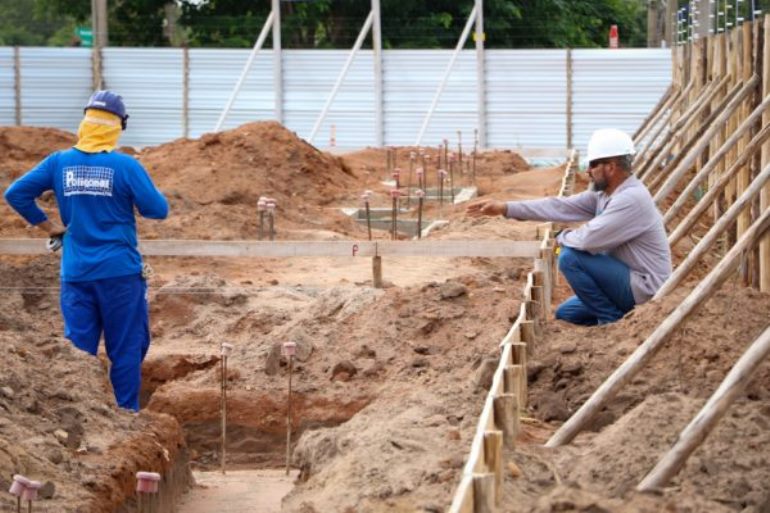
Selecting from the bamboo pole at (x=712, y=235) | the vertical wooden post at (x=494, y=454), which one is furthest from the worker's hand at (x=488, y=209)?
the vertical wooden post at (x=494, y=454)

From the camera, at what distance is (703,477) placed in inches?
241

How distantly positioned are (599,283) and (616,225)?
42 centimetres

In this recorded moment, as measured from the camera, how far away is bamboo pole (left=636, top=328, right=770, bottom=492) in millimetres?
5910

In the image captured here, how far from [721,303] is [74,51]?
76.5 ft

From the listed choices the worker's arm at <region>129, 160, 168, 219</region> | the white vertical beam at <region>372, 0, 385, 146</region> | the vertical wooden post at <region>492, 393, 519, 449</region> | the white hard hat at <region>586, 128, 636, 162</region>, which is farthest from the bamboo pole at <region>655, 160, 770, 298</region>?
the white vertical beam at <region>372, 0, 385, 146</region>

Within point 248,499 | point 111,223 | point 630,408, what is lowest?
point 248,499

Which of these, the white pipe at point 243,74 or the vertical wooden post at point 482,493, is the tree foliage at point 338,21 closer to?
the white pipe at point 243,74

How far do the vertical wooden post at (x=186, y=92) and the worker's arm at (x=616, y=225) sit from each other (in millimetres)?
21882

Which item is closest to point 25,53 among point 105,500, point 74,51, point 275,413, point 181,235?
point 74,51

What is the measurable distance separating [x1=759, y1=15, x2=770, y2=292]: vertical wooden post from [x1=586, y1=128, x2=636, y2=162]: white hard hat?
Answer: 1515 mm

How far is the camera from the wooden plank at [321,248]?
1233 cm

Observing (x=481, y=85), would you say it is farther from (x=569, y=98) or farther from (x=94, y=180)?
(x=94, y=180)

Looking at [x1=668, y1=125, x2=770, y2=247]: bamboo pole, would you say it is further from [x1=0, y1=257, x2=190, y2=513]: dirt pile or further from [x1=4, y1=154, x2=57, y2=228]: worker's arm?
[x1=4, y1=154, x2=57, y2=228]: worker's arm

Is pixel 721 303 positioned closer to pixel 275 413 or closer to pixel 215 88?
pixel 275 413
